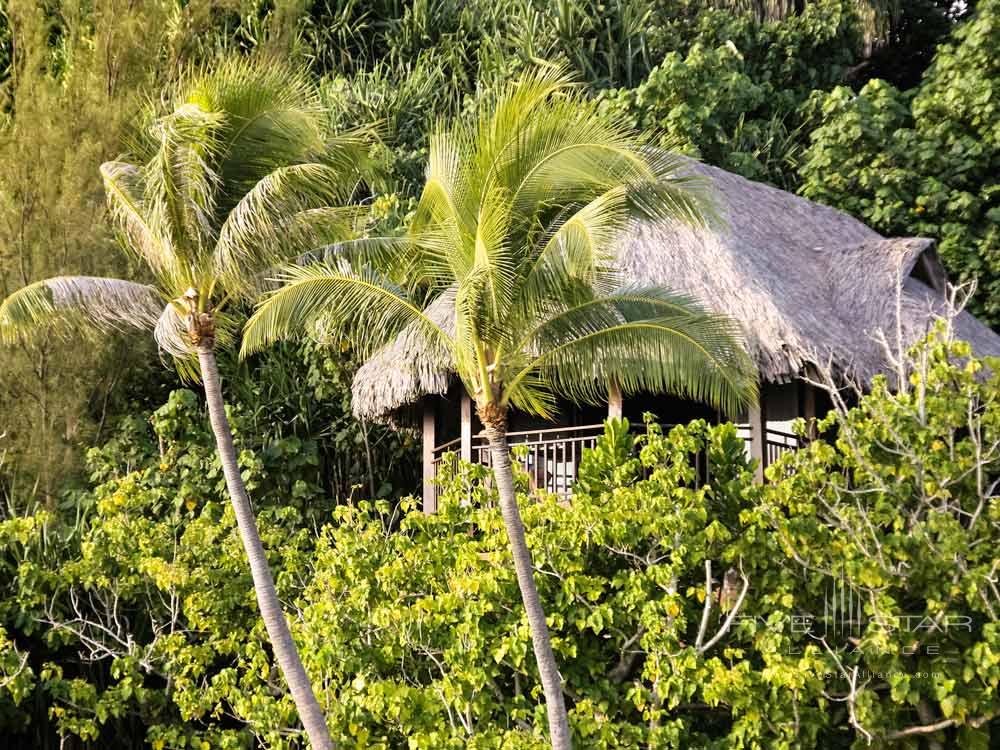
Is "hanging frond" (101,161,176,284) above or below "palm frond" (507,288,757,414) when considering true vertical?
above

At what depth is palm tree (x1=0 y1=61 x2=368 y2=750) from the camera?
747 centimetres

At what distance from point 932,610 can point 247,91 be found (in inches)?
205

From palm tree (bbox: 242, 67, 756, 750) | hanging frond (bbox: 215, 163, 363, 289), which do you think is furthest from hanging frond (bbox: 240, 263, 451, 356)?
hanging frond (bbox: 215, 163, 363, 289)

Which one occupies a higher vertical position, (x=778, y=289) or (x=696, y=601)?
(x=778, y=289)

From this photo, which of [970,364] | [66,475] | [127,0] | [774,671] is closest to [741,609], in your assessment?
[774,671]

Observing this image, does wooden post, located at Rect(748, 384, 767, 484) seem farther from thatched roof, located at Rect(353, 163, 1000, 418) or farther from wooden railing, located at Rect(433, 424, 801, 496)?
thatched roof, located at Rect(353, 163, 1000, 418)

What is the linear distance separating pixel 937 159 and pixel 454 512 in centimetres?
927

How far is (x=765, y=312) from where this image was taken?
9500mm

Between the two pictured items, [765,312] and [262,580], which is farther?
[765,312]

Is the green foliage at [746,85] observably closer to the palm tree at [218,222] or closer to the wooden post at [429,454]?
the wooden post at [429,454]

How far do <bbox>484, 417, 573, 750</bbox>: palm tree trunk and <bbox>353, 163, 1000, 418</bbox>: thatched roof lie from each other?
6.48 feet

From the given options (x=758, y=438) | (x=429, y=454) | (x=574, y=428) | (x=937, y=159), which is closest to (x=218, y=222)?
(x=574, y=428)

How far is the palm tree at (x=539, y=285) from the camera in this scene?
689 cm

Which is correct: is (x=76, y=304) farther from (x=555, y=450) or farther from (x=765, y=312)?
(x=765, y=312)
